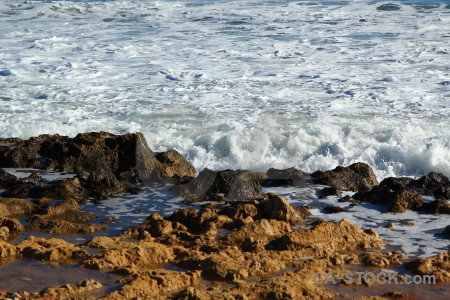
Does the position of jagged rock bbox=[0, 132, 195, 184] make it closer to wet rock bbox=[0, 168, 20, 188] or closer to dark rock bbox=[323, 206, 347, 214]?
wet rock bbox=[0, 168, 20, 188]

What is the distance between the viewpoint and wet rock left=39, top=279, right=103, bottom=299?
3.52 metres

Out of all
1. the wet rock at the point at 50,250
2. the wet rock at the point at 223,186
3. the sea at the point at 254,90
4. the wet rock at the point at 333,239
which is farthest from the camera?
the sea at the point at 254,90

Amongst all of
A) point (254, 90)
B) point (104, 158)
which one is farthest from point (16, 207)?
point (254, 90)

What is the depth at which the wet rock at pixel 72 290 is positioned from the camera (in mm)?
3518

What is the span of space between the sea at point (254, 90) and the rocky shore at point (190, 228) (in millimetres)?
204

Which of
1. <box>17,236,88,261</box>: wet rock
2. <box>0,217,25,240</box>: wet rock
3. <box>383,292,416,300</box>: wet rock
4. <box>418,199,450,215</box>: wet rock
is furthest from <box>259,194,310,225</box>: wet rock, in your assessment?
<box>0,217,25,240</box>: wet rock

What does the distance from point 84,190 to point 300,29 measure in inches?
471

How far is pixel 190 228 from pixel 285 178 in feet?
5.43

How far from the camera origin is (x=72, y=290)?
142 inches

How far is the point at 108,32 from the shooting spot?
16.9 m

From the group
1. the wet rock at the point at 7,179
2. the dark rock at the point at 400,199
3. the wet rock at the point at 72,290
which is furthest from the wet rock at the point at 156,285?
the wet rock at the point at 7,179

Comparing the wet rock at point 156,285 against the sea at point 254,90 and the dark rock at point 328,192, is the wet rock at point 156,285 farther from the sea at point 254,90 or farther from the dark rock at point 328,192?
the dark rock at point 328,192

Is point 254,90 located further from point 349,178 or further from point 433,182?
point 433,182

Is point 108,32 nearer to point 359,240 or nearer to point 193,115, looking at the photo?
point 193,115
